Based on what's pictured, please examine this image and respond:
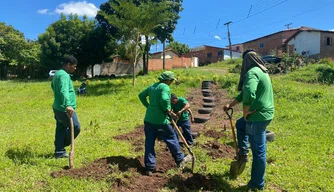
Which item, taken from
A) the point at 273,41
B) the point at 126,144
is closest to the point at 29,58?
the point at 126,144

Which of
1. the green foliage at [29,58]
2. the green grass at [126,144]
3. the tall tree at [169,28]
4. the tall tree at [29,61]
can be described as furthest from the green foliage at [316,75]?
the green foliage at [29,58]

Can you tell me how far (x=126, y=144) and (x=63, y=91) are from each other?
1.94m

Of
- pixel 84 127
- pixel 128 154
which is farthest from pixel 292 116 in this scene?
pixel 84 127

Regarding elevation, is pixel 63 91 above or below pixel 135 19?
below

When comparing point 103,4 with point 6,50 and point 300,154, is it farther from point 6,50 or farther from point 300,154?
point 300,154

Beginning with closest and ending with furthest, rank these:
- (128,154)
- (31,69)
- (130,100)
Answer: (128,154)
(130,100)
(31,69)

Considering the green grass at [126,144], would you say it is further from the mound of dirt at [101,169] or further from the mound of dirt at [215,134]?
the mound of dirt at [215,134]

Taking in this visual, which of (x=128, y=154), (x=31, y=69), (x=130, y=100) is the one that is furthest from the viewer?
(x=31, y=69)

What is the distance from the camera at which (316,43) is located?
3316cm

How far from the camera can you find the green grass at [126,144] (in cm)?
393

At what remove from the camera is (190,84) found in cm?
1396

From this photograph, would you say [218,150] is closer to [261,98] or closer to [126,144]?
[126,144]

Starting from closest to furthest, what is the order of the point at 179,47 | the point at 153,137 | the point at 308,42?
the point at 153,137 → the point at 308,42 → the point at 179,47

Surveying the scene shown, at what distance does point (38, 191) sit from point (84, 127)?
4190mm
